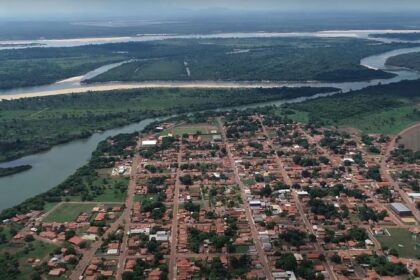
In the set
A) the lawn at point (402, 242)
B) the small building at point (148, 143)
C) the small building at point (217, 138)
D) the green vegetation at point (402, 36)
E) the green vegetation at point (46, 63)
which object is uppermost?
the green vegetation at point (402, 36)

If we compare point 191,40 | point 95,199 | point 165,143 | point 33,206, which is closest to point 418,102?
point 165,143

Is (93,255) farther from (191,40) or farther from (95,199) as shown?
(191,40)

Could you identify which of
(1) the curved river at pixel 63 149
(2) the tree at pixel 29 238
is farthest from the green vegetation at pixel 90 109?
(2) the tree at pixel 29 238

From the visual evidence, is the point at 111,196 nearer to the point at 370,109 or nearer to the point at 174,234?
the point at 174,234

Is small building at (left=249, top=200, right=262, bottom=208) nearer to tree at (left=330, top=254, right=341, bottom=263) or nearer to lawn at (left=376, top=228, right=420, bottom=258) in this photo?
tree at (left=330, top=254, right=341, bottom=263)

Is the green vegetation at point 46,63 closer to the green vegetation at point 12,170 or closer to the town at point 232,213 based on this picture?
the green vegetation at point 12,170

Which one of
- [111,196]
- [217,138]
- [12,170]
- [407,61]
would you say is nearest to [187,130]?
[217,138]
